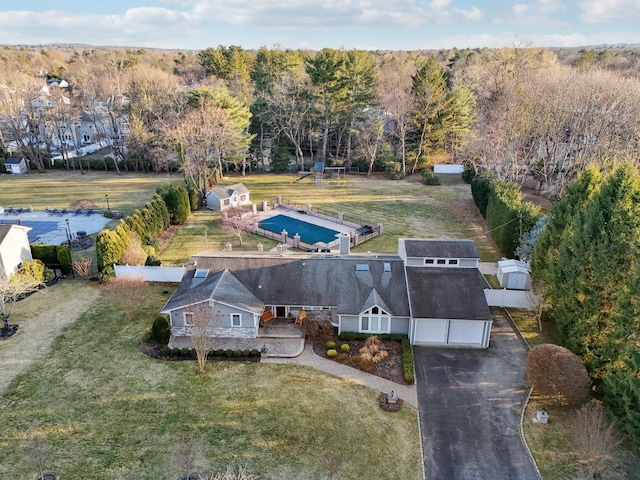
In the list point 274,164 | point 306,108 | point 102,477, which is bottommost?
point 102,477

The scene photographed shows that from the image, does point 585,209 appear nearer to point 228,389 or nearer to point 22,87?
point 228,389

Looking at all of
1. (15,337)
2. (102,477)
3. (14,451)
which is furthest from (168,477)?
(15,337)

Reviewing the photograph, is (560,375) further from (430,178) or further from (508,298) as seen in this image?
(430,178)

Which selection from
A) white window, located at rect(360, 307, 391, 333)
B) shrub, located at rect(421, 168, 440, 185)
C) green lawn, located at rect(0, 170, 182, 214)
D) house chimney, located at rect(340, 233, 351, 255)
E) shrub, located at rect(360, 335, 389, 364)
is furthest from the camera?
shrub, located at rect(421, 168, 440, 185)

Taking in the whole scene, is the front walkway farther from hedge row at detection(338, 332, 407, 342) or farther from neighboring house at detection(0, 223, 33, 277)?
neighboring house at detection(0, 223, 33, 277)

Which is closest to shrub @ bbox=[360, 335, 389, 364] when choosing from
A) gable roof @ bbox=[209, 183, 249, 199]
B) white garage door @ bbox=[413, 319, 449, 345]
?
white garage door @ bbox=[413, 319, 449, 345]

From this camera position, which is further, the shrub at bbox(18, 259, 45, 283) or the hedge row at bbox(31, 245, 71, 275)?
the hedge row at bbox(31, 245, 71, 275)
